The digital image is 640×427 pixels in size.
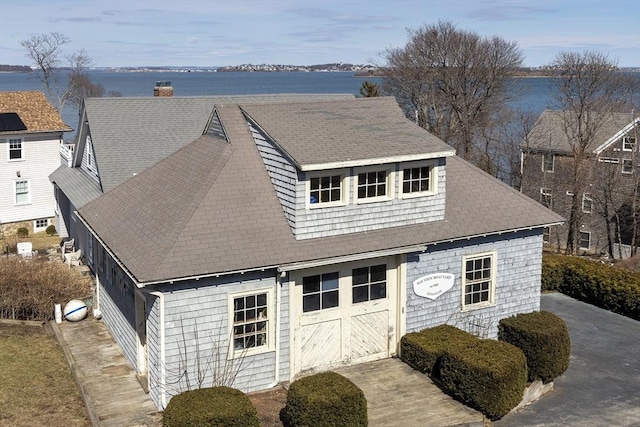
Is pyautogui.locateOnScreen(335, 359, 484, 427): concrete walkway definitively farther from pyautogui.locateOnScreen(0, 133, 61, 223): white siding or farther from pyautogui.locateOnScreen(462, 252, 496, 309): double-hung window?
pyautogui.locateOnScreen(0, 133, 61, 223): white siding

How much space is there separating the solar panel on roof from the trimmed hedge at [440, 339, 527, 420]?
30171mm

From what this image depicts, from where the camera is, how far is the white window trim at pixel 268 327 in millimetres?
15156

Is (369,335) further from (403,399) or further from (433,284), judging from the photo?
(403,399)

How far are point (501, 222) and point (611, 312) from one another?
6.81m

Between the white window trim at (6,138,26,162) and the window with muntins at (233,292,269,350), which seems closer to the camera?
the window with muntins at (233,292,269,350)

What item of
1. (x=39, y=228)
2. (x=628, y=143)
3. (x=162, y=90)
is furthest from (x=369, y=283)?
(x=628, y=143)

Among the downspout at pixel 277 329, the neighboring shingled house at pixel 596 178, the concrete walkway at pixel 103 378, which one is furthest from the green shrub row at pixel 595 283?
the neighboring shingled house at pixel 596 178

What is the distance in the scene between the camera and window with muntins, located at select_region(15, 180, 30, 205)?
39062 mm

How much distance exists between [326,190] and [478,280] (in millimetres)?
4813

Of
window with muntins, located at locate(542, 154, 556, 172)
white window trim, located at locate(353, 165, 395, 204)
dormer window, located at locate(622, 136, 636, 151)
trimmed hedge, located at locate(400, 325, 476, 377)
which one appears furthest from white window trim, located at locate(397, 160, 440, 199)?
window with muntins, located at locate(542, 154, 556, 172)

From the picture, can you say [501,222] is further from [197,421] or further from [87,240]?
[87,240]

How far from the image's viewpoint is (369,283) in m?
17.0

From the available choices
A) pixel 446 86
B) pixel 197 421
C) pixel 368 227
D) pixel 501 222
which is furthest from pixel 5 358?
pixel 446 86

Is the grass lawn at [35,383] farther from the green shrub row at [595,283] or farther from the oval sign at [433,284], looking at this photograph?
the green shrub row at [595,283]
